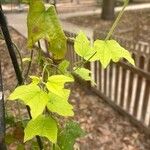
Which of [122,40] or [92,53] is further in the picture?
[122,40]

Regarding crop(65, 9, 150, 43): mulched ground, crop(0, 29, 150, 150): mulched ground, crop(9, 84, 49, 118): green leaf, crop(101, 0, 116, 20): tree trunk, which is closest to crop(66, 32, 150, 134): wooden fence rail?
crop(0, 29, 150, 150): mulched ground

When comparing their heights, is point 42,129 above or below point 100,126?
above

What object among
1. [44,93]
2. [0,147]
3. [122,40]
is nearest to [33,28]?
[44,93]

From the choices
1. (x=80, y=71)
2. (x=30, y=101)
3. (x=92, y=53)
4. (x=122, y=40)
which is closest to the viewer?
(x=30, y=101)

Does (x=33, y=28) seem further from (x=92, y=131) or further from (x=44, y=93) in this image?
(x=92, y=131)

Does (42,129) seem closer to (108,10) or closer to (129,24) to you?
(129,24)

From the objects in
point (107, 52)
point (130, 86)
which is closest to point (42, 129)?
point (107, 52)

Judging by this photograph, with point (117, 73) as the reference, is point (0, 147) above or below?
above

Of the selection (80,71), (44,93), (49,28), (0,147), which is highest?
(49,28)
